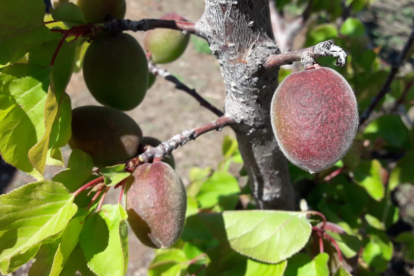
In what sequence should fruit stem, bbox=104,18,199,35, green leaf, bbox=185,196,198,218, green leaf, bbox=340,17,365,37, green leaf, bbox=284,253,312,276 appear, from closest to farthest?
fruit stem, bbox=104,18,199,35 → green leaf, bbox=284,253,312,276 → green leaf, bbox=185,196,198,218 → green leaf, bbox=340,17,365,37

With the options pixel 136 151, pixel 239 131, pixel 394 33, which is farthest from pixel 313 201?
pixel 394 33

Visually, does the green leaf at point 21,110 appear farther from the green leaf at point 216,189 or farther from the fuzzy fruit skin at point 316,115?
the green leaf at point 216,189

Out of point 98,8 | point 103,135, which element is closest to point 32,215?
point 103,135

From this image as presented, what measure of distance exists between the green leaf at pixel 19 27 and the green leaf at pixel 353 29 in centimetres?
104

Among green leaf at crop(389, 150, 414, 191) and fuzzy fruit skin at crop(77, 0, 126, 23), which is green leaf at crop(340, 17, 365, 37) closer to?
green leaf at crop(389, 150, 414, 191)

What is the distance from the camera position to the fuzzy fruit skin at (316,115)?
42cm

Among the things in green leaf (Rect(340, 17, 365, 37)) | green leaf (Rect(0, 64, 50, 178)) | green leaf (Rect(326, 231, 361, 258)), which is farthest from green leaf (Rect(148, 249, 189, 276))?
green leaf (Rect(340, 17, 365, 37))

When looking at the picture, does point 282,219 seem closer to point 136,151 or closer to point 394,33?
point 136,151

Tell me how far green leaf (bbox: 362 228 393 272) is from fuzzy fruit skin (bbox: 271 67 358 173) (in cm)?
78

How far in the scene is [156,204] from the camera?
21.9 inches

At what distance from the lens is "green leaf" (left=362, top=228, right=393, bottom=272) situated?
3.50ft

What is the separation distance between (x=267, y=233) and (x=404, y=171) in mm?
556

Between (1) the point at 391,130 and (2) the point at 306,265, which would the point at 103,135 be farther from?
(1) the point at 391,130

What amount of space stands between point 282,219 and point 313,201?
1.26 ft
